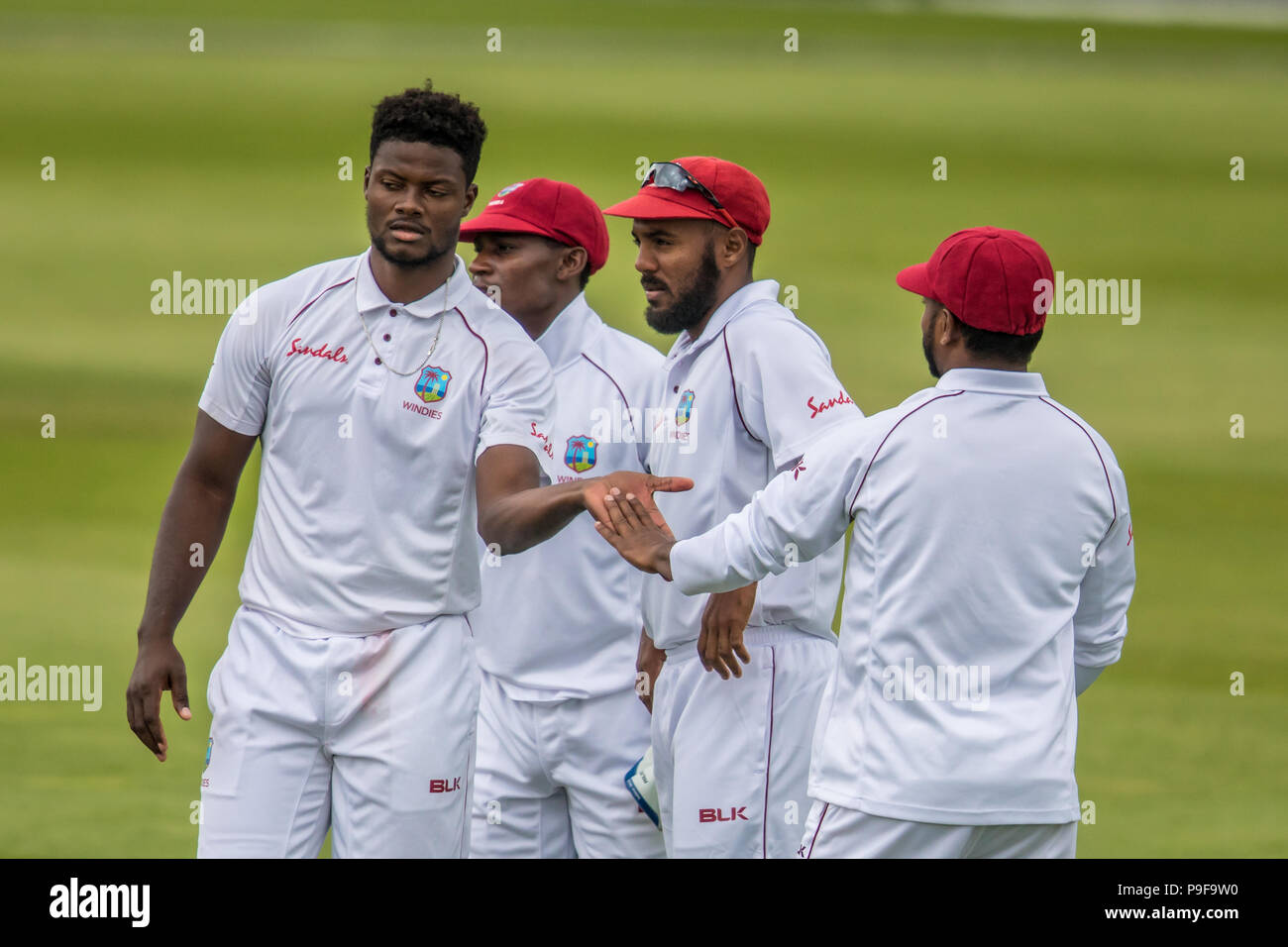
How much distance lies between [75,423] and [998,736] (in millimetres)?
5927

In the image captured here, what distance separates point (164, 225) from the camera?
24.6 feet

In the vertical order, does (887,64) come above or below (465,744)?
above

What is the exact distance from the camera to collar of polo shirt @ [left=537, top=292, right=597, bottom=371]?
3.08m

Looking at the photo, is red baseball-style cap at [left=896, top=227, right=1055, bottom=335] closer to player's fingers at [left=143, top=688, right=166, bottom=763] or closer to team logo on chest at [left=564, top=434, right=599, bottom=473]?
team logo on chest at [left=564, top=434, right=599, bottom=473]

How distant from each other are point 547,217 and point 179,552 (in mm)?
1191

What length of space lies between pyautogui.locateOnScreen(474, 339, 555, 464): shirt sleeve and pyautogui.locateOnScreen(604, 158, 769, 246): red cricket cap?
1.58ft

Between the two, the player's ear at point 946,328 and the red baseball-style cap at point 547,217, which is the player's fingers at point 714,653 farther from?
the red baseball-style cap at point 547,217

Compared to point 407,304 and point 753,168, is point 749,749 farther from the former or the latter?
point 753,168

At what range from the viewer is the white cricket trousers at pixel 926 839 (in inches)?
74.9

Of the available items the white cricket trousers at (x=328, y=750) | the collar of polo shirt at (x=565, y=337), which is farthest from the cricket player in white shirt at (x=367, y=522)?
the collar of polo shirt at (x=565, y=337)

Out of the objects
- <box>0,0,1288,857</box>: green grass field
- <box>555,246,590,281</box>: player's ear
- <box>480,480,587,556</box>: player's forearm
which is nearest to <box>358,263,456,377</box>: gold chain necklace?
<box>480,480,587,556</box>: player's forearm

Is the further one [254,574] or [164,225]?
[164,225]
